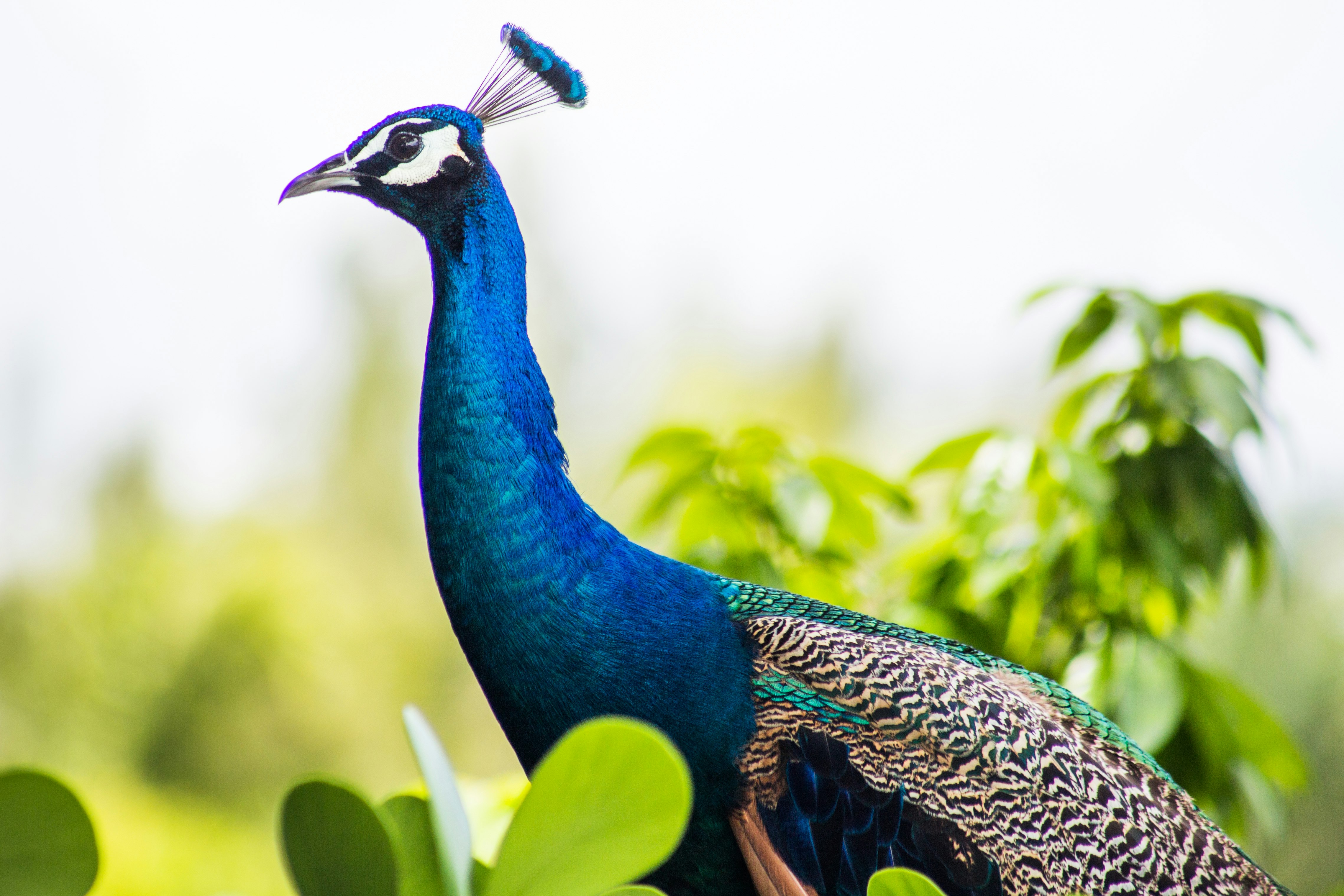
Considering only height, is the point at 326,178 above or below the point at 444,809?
above

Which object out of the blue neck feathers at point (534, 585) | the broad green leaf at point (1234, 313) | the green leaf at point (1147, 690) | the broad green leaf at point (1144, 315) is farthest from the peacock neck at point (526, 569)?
the broad green leaf at point (1234, 313)

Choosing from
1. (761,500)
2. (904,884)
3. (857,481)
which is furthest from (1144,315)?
(904,884)

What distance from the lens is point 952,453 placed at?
3.87ft

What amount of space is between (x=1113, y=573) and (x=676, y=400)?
3510mm

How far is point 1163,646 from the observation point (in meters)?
1.07

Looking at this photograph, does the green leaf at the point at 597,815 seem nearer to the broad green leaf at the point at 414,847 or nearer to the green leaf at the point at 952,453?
the broad green leaf at the point at 414,847

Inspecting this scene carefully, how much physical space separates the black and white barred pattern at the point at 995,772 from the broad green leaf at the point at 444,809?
40 cm

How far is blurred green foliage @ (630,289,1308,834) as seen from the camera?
1.07 metres

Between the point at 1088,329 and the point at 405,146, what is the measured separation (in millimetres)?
848

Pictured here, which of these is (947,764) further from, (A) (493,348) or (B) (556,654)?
(A) (493,348)

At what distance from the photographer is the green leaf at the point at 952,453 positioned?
1.16m

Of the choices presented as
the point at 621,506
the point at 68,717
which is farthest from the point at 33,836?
the point at 68,717

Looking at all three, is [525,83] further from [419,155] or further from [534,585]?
[534,585]

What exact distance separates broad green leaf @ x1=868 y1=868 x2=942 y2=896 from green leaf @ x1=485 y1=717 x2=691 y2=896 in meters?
0.06
